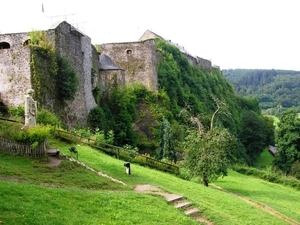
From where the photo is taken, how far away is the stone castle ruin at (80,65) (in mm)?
28984

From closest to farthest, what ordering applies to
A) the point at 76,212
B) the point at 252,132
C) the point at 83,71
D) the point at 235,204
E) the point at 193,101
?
the point at 76,212, the point at 235,204, the point at 83,71, the point at 193,101, the point at 252,132

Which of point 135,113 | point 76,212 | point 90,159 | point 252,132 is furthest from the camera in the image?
point 252,132

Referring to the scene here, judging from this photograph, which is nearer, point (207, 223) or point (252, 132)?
point (207, 223)

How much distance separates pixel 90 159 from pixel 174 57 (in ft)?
130

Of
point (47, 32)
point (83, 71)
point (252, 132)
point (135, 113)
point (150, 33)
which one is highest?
point (150, 33)

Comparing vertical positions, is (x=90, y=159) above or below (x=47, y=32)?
below

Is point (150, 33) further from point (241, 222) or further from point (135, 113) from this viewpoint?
point (241, 222)

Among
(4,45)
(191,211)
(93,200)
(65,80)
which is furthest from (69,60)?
(93,200)

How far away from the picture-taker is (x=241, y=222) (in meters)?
16.7

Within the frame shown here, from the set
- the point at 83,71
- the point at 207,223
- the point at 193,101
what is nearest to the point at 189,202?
the point at 207,223

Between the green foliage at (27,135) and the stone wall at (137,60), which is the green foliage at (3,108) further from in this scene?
the stone wall at (137,60)

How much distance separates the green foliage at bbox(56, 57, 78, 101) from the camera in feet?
103

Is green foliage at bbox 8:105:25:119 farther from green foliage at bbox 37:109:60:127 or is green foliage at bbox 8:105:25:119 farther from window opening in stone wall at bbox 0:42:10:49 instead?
window opening in stone wall at bbox 0:42:10:49

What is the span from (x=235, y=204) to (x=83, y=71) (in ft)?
66.5
